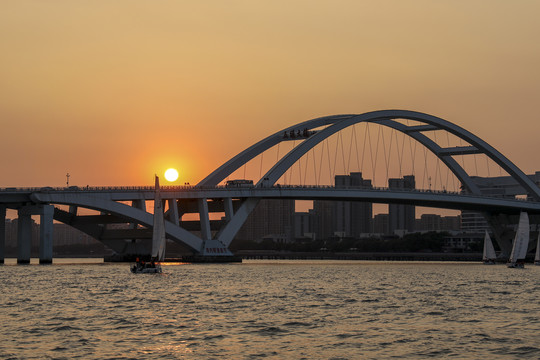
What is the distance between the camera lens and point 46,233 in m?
106

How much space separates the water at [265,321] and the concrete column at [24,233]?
4066 cm

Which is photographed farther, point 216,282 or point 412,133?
point 412,133

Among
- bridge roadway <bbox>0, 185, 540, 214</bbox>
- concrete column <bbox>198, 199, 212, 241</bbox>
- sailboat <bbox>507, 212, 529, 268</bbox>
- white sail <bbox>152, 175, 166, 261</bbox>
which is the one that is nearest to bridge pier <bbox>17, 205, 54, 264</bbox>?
bridge roadway <bbox>0, 185, 540, 214</bbox>

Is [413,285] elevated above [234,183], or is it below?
below

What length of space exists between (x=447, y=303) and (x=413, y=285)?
18.0 metres

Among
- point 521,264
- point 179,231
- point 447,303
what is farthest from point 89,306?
point 521,264

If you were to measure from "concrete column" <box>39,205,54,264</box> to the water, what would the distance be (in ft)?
125

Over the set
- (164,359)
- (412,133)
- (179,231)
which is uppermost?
(412,133)

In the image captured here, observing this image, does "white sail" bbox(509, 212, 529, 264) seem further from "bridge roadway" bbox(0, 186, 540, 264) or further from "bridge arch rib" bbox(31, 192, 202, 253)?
"bridge arch rib" bbox(31, 192, 202, 253)

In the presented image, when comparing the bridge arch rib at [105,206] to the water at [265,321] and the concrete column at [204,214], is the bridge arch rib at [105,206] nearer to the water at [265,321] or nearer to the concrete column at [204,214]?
the concrete column at [204,214]

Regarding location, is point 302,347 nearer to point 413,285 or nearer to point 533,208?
point 413,285

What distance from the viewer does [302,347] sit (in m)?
33.7

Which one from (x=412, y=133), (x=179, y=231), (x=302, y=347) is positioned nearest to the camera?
(x=302, y=347)

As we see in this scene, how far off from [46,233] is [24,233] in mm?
3137
